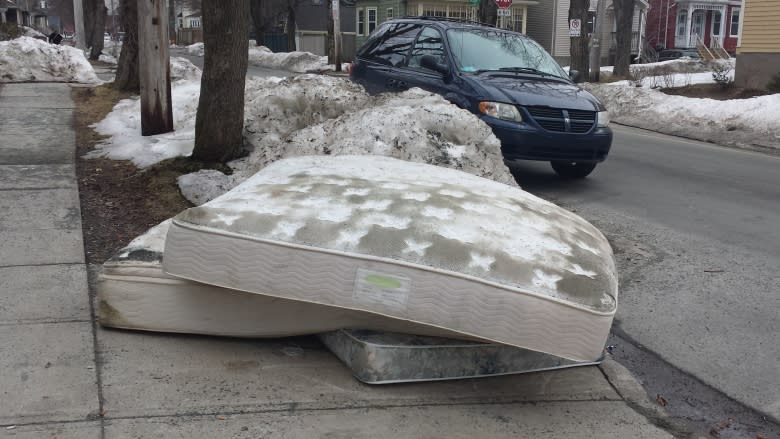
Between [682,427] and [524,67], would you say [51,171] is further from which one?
[682,427]

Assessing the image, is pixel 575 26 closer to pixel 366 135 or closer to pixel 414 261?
pixel 366 135

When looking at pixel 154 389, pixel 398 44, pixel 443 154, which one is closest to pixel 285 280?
pixel 154 389

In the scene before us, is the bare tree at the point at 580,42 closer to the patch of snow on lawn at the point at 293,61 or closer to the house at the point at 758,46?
the house at the point at 758,46

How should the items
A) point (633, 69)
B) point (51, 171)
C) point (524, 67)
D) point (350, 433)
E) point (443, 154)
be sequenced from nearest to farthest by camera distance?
point (350, 433) → point (443, 154) → point (51, 171) → point (524, 67) → point (633, 69)

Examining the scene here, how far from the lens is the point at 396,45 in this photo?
32.2 feet

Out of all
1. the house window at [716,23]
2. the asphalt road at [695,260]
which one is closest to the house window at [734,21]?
the house window at [716,23]

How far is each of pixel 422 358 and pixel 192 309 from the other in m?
1.20

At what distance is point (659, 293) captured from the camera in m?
5.30

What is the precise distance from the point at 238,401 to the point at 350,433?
560 mm

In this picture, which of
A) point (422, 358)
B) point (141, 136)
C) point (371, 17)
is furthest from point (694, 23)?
point (422, 358)

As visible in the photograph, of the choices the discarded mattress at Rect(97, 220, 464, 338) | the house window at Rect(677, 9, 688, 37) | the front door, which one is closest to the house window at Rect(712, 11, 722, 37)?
the front door

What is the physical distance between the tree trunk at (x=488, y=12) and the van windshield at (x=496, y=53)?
44.4 ft

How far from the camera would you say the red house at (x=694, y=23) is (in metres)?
51.4

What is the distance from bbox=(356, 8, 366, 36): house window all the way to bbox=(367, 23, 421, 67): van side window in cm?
3899
